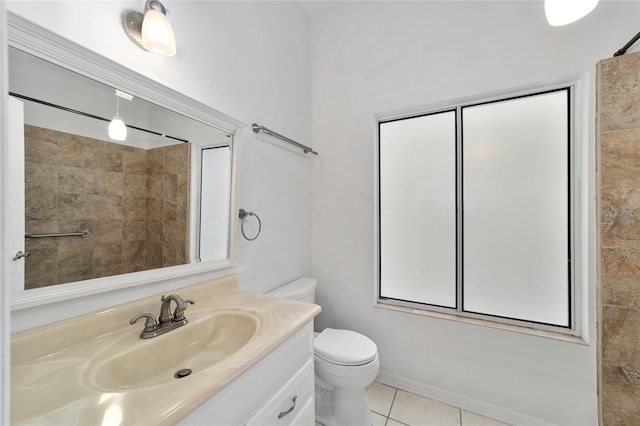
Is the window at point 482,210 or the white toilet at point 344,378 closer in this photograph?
the white toilet at point 344,378

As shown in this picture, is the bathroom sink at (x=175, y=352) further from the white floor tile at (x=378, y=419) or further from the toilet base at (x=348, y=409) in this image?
the white floor tile at (x=378, y=419)

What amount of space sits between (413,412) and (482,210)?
1391mm

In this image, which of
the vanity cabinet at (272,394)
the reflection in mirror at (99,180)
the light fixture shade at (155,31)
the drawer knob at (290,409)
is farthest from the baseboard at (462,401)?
the light fixture shade at (155,31)

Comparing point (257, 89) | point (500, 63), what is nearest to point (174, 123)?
point (257, 89)

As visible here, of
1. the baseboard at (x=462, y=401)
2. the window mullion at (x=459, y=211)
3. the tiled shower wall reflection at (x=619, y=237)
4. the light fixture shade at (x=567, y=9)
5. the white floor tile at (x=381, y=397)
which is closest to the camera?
the light fixture shade at (x=567, y=9)

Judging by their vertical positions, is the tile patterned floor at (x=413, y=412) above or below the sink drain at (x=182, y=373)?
below

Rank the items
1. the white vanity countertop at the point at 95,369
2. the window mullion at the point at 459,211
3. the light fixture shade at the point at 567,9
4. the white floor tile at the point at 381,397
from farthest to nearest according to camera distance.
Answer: the window mullion at the point at 459,211
the white floor tile at the point at 381,397
the light fixture shade at the point at 567,9
the white vanity countertop at the point at 95,369

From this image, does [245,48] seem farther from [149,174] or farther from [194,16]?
[149,174]

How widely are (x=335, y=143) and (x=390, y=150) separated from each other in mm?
452

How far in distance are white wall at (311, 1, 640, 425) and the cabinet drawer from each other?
38.1 inches

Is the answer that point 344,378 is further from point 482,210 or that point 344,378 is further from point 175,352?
point 482,210

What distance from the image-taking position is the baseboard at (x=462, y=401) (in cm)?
146

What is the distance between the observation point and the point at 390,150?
1.96 meters

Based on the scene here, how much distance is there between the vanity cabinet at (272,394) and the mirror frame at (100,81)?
56cm
